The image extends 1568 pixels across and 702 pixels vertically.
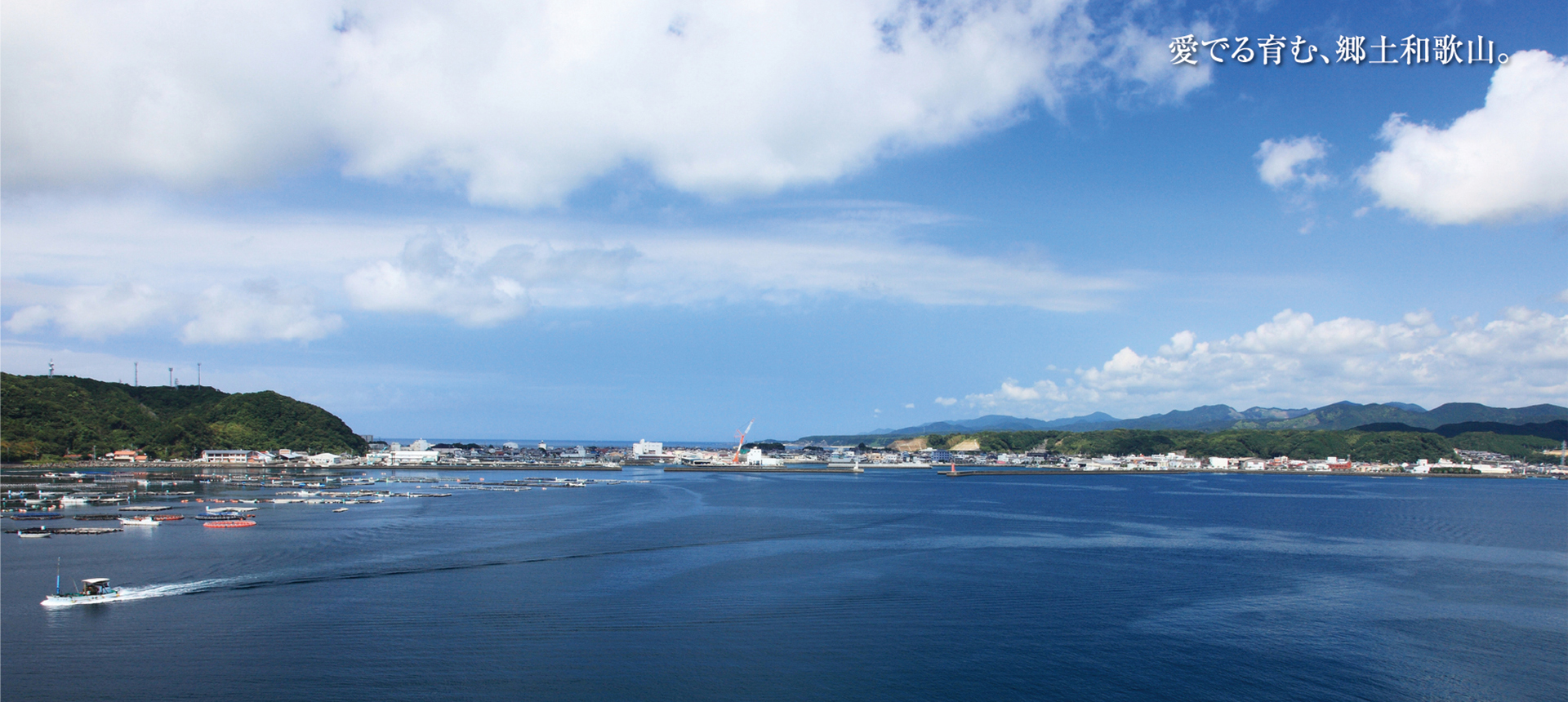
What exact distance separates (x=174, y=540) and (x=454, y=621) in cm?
1941

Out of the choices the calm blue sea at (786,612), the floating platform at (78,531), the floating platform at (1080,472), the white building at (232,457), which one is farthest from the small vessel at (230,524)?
the floating platform at (1080,472)

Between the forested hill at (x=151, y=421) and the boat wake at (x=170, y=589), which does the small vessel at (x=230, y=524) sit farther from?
the forested hill at (x=151, y=421)

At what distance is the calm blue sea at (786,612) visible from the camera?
1383 cm

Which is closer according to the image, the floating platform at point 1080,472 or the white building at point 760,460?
the floating platform at point 1080,472

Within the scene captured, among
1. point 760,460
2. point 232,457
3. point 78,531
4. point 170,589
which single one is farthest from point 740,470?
point 170,589

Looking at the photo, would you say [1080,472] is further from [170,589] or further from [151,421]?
[151,421]

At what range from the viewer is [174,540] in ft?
95.7

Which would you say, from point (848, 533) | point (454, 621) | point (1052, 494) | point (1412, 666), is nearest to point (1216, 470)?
point (1052, 494)

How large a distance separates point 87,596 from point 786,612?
55.0 feet

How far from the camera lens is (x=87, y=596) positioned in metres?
18.8

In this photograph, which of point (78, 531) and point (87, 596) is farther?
point (78, 531)

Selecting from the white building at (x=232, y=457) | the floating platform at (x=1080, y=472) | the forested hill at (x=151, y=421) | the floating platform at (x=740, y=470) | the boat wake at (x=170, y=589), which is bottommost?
the floating platform at (x=1080, y=472)

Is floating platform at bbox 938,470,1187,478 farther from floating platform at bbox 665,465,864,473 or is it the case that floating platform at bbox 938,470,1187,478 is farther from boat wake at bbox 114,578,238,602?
boat wake at bbox 114,578,238,602

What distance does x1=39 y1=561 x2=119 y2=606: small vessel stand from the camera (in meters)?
18.6
